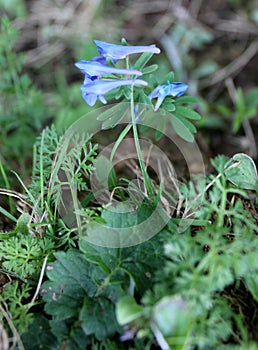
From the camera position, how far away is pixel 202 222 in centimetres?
142

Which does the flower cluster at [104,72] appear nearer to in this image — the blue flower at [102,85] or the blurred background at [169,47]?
the blue flower at [102,85]

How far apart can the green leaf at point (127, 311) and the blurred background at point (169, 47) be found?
1.26m

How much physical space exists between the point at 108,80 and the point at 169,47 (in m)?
1.44

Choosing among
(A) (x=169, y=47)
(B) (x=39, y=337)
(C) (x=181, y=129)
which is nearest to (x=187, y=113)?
(C) (x=181, y=129)

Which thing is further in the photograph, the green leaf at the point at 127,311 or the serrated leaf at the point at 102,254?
the serrated leaf at the point at 102,254

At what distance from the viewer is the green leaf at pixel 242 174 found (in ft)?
5.05

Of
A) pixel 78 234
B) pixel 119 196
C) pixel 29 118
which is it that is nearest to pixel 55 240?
pixel 78 234

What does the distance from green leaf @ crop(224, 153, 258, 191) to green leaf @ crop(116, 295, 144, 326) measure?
21.2 inches

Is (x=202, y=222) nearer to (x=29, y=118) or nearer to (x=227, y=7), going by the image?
(x=29, y=118)

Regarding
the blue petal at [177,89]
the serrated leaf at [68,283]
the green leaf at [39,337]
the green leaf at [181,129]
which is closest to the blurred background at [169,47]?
the green leaf at [181,129]

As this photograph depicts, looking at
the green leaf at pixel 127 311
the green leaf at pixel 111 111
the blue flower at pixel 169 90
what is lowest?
the green leaf at pixel 127 311

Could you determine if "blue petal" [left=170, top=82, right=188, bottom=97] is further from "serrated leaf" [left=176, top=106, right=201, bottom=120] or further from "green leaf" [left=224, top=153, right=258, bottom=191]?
"green leaf" [left=224, top=153, right=258, bottom=191]

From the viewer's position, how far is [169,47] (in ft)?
9.21

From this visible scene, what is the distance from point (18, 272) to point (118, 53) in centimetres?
70
